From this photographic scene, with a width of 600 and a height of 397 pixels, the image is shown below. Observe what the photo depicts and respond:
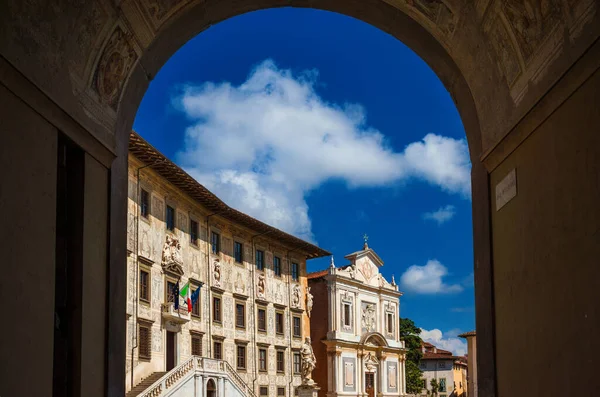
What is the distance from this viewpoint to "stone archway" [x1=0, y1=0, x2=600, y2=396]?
23.7 ft

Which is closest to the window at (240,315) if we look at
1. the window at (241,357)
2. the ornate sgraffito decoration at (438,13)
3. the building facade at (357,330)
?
the window at (241,357)

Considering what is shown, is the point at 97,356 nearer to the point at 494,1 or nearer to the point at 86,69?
the point at 86,69

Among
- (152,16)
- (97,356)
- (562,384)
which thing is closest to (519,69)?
(562,384)

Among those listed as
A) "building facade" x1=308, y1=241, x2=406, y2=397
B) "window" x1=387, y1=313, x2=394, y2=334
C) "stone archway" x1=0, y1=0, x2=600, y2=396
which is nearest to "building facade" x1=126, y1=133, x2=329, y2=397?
"building facade" x1=308, y1=241, x2=406, y2=397

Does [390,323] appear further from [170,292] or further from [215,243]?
[170,292]

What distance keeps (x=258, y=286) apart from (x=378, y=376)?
66.3ft

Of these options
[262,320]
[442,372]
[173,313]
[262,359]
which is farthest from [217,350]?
[442,372]

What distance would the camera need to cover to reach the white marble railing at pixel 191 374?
93.0 feet

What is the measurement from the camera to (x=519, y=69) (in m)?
8.77

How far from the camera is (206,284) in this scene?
120 feet

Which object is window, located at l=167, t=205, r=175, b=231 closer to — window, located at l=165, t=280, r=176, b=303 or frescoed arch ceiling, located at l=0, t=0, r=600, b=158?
window, located at l=165, t=280, r=176, b=303

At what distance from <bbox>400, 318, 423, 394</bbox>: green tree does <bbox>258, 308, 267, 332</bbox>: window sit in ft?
105

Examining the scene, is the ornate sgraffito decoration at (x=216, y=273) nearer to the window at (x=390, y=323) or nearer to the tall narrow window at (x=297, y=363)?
the tall narrow window at (x=297, y=363)

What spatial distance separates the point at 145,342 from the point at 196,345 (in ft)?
16.5
